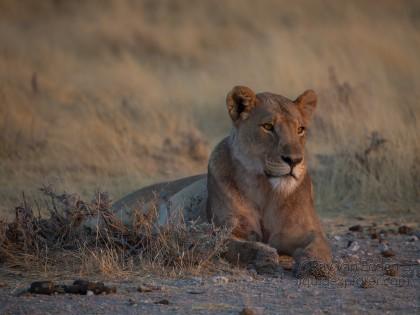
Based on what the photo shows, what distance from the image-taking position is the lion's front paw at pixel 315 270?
6.54m

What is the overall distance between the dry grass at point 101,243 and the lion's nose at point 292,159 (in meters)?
0.66

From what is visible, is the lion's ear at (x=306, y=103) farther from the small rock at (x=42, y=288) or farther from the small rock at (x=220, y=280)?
the small rock at (x=42, y=288)

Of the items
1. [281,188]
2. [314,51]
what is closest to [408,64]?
[314,51]

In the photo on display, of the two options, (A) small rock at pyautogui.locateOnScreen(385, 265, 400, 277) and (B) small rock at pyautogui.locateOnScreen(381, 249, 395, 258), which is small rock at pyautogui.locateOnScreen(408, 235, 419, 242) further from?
(A) small rock at pyautogui.locateOnScreen(385, 265, 400, 277)

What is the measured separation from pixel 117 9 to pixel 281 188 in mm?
21053

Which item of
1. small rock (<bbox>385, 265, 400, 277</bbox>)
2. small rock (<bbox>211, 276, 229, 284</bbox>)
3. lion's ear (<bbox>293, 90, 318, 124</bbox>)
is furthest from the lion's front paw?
lion's ear (<bbox>293, 90, 318, 124</bbox>)

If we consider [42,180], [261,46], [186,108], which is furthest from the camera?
[261,46]

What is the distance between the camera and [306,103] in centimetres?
764

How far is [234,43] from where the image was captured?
2348cm

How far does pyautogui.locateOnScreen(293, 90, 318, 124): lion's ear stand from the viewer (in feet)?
24.6

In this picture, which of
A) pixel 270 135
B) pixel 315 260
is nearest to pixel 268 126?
pixel 270 135

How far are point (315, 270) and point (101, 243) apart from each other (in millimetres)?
1611

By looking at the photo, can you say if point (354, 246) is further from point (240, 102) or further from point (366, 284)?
point (366, 284)

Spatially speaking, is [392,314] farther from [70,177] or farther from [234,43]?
[234,43]
